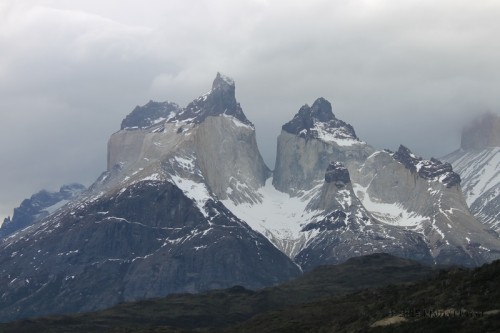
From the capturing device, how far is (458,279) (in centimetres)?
19075

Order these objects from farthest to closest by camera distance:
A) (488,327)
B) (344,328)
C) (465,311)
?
(344,328) → (465,311) → (488,327)

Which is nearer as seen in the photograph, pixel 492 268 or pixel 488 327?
pixel 488 327

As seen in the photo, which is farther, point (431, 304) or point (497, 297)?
point (431, 304)

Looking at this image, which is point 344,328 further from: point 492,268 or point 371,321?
point 492,268

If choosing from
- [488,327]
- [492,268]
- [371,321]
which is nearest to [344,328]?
[371,321]

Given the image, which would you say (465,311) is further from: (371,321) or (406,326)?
(371,321)

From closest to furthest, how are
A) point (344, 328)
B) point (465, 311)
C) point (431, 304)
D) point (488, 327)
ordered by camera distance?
point (488, 327)
point (465, 311)
point (431, 304)
point (344, 328)

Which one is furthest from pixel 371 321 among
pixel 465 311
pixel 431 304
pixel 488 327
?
pixel 488 327

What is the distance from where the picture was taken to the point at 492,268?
593ft

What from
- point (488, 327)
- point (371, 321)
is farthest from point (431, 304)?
point (488, 327)

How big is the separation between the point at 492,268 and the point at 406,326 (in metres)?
30.5

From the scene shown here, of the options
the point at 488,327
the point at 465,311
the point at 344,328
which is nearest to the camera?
the point at 488,327

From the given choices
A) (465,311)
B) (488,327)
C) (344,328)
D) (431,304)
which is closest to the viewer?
(488,327)

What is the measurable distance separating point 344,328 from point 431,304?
21.7 m
